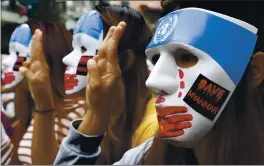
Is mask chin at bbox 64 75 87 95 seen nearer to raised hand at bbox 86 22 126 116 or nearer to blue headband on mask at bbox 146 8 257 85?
raised hand at bbox 86 22 126 116

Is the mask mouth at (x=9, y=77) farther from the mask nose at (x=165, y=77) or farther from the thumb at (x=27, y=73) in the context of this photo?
the mask nose at (x=165, y=77)

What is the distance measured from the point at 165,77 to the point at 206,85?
0.10 meters

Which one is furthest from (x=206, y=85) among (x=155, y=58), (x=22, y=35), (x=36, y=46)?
(x=22, y=35)

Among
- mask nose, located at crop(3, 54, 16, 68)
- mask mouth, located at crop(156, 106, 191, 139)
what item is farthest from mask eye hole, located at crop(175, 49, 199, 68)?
mask nose, located at crop(3, 54, 16, 68)

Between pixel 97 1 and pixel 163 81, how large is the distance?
546mm

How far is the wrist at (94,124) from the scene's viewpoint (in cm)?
155

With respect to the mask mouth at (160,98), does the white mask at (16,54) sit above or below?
below

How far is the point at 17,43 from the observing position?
6.56 feet

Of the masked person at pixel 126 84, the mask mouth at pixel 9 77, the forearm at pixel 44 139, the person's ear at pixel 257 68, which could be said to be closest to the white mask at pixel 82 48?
the masked person at pixel 126 84

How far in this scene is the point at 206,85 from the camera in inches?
49.8

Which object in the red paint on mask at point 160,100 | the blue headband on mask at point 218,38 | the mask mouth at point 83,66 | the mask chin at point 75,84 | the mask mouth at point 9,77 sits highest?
the blue headband on mask at point 218,38

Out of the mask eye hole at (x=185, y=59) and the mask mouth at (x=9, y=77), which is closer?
the mask eye hole at (x=185, y=59)

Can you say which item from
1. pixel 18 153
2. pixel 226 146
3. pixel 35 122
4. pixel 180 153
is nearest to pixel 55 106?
pixel 35 122

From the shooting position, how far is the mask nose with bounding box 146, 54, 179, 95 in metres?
1.28
